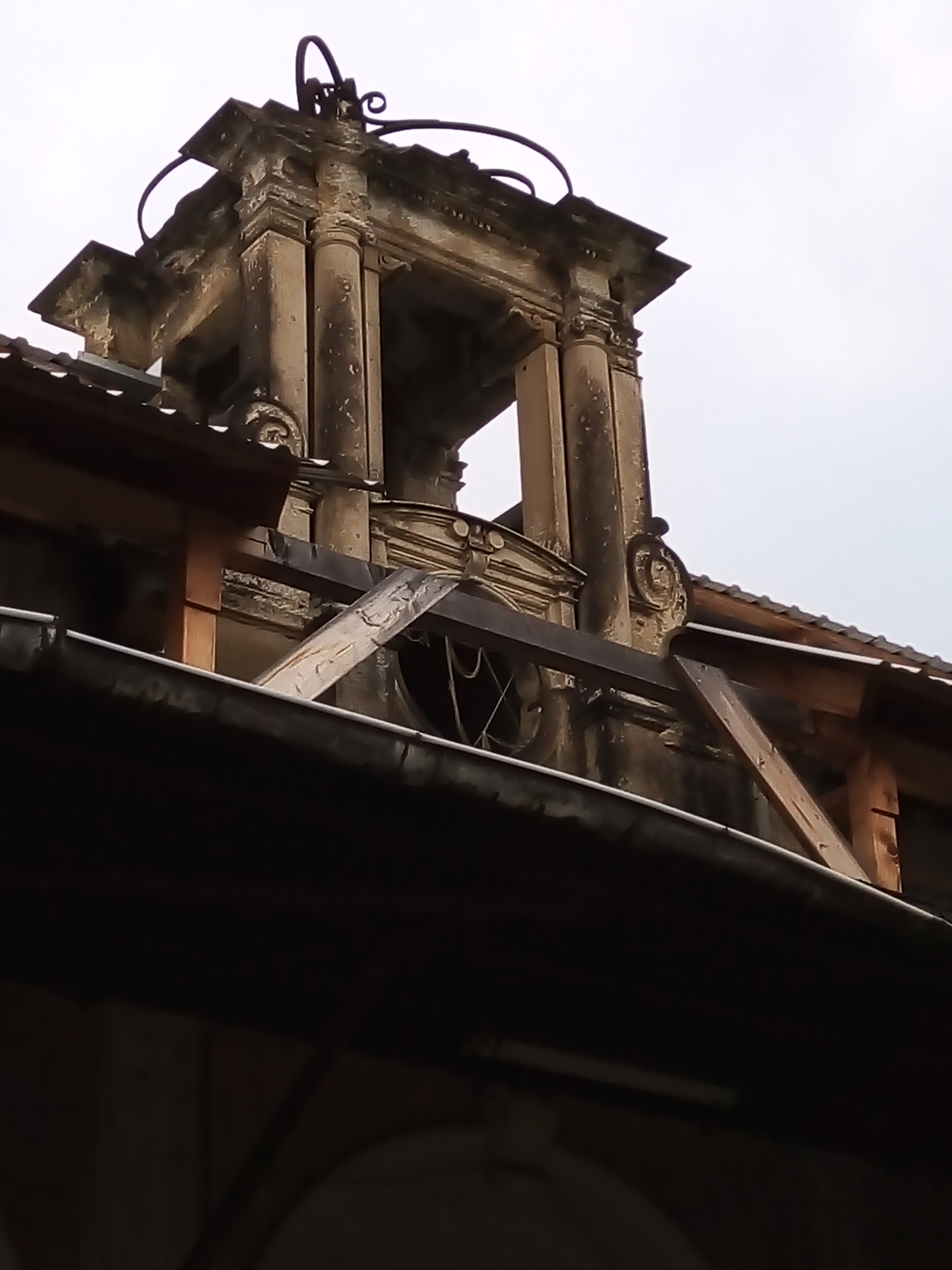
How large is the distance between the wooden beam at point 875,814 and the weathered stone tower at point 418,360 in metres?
3.29

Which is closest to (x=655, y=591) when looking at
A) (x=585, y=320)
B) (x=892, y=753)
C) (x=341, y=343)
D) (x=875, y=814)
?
(x=585, y=320)

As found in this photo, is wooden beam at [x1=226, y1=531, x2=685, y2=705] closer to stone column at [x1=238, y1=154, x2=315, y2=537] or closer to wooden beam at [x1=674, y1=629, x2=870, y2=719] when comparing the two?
wooden beam at [x1=674, y1=629, x2=870, y2=719]

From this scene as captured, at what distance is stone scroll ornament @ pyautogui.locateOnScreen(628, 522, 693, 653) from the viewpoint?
1202 cm

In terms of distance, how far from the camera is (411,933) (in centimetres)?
494

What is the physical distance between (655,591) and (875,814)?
4.84m

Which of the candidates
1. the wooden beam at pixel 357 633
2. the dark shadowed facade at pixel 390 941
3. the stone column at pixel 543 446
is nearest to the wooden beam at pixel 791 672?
the dark shadowed facade at pixel 390 941

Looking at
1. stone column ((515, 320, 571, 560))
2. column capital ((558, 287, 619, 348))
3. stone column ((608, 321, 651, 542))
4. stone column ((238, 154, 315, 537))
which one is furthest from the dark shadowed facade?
column capital ((558, 287, 619, 348))

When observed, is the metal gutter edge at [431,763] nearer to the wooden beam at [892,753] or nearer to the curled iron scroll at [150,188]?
the wooden beam at [892,753]

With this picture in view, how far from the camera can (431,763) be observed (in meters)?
4.32

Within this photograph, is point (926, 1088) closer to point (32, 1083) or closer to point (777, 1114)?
point (777, 1114)

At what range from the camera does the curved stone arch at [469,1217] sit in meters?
5.41

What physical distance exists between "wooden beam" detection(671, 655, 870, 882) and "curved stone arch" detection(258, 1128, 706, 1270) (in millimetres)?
1341

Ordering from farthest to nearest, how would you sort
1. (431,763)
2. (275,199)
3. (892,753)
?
(275,199), (892,753), (431,763)

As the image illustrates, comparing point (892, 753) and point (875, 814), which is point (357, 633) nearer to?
point (875, 814)
